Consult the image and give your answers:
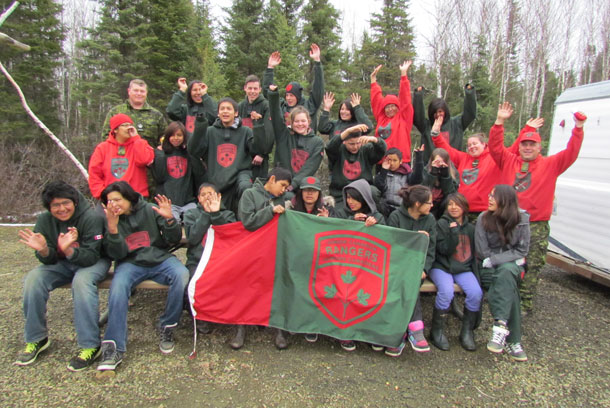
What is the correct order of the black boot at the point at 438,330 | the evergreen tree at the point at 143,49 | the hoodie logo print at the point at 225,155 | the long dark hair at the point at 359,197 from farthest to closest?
the evergreen tree at the point at 143,49
the hoodie logo print at the point at 225,155
the long dark hair at the point at 359,197
the black boot at the point at 438,330

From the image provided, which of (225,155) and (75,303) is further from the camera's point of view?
(225,155)

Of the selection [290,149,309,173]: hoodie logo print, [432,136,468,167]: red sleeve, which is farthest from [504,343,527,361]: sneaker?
[290,149,309,173]: hoodie logo print

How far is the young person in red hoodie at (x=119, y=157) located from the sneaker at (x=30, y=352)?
1763 millimetres

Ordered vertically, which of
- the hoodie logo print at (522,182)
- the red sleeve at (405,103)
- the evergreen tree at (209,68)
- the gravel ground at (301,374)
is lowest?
the gravel ground at (301,374)

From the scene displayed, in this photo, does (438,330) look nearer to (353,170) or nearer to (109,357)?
(353,170)

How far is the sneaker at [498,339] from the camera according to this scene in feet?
12.3

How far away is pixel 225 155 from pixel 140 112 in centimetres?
156

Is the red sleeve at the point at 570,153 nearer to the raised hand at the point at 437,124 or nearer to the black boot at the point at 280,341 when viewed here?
the raised hand at the point at 437,124

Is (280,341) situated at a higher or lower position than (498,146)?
lower

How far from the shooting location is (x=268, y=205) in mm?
4172

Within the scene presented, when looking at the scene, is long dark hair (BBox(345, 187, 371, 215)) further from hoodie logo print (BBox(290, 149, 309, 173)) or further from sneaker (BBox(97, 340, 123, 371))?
sneaker (BBox(97, 340, 123, 371))

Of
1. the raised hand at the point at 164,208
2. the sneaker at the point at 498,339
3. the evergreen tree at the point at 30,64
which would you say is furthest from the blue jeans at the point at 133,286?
the evergreen tree at the point at 30,64

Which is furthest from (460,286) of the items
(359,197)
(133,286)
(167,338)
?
(133,286)

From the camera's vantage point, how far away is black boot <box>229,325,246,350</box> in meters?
3.91
